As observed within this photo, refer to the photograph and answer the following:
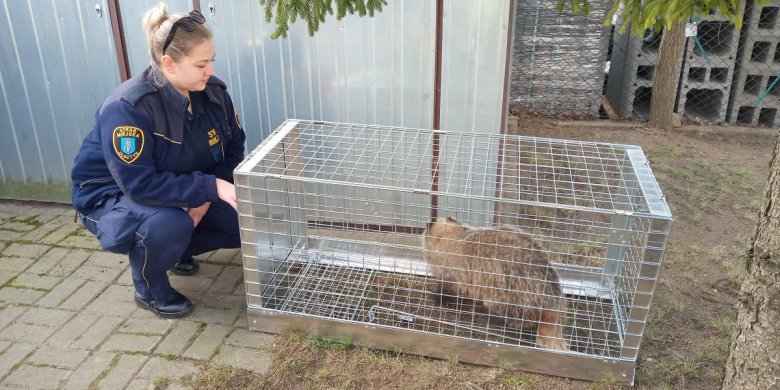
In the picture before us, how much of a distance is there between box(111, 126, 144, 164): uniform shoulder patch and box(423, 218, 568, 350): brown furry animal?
1678mm

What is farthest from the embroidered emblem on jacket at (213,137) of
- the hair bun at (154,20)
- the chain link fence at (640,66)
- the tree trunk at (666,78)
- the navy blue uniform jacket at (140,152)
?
the tree trunk at (666,78)

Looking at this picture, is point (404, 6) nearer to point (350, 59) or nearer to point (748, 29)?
point (350, 59)

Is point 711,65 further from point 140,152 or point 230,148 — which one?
point 140,152

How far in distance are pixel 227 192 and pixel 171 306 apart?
33.8 inches

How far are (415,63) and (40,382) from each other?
116 inches

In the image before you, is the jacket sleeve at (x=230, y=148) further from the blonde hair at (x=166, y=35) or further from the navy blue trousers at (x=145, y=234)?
the blonde hair at (x=166, y=35)

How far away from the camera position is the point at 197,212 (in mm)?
3592

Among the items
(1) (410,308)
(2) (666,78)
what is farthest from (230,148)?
(2) (666,78)

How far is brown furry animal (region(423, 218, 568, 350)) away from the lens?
10.3 feet

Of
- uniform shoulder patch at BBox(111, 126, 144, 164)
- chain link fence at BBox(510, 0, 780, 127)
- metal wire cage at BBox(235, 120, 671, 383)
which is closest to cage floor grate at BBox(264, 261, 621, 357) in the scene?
metal wire cage at BBox(235, 120, 671, 383)

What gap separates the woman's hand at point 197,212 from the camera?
355 centimetres

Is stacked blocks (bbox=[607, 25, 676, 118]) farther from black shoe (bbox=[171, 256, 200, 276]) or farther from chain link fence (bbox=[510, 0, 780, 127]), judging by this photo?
black shoe (bbox=[171, 256, 200, 276])

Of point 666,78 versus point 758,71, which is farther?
point 758,71

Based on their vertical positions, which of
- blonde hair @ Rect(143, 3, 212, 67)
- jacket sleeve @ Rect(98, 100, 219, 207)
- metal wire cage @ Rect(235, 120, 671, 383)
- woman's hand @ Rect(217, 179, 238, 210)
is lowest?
metal wire cage @ Rect(235, 120, 671, 383)
